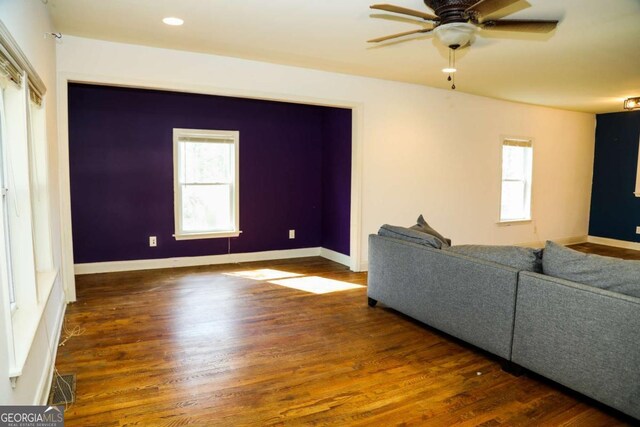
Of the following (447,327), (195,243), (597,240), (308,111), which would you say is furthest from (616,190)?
(195,243)

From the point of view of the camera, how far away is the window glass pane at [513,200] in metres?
6.90

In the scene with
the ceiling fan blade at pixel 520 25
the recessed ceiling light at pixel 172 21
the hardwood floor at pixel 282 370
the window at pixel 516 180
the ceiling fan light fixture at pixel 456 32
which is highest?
the recessed ceiling light at pixel 172 21

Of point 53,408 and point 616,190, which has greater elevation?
point 616,190

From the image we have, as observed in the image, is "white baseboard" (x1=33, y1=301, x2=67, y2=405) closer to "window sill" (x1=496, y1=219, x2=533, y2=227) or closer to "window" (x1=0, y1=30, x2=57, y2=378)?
"window" (x1=0, y1=30, x2=57, y2=378)

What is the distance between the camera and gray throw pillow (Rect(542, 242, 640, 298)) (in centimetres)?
217

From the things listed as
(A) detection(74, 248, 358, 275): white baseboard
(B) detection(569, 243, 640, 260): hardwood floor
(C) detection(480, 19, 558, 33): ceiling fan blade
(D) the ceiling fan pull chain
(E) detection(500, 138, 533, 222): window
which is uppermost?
(D) the ceiling fan pull chain

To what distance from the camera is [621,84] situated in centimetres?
532

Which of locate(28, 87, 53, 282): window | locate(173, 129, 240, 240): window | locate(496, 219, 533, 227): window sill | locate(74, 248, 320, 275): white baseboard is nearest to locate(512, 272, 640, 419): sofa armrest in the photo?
locate(28, 87, 53, 282): window

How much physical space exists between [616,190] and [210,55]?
7328mm

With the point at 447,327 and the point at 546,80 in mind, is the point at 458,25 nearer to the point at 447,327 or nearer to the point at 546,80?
the point at 447,327

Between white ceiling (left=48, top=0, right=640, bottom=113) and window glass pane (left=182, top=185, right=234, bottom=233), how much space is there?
74.7 inches

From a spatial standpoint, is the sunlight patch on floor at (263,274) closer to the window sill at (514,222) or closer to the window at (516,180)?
the window sill at (514,222)

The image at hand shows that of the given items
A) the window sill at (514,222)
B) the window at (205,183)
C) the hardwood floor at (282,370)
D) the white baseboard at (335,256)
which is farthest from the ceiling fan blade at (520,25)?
the window sill at (514,222)

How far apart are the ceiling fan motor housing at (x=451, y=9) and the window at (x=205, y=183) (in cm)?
355
